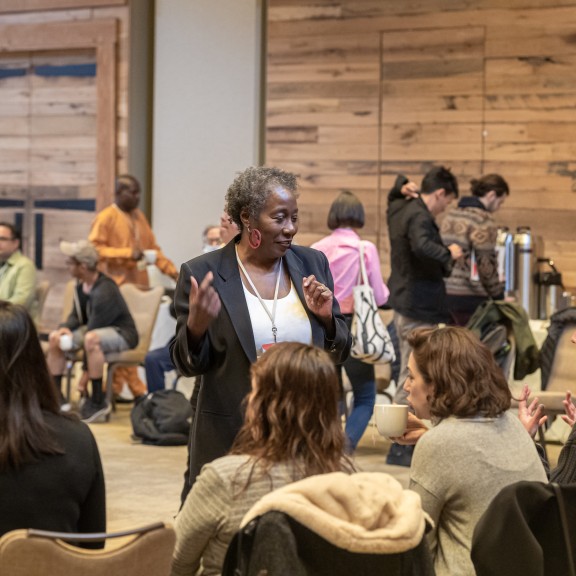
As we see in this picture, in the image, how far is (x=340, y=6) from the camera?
9125 millimetres

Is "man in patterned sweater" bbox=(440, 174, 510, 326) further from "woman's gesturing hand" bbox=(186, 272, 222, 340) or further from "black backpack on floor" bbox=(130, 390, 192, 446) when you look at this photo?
"woman's gesturing hand" bbox=(186, 272, 222, 340)

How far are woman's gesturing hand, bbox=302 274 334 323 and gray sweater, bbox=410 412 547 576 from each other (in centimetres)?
47

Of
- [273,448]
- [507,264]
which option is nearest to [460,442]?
[273,448]

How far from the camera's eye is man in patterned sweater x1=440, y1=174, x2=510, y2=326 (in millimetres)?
6328

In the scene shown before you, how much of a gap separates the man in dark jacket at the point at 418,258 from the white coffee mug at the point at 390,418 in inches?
121

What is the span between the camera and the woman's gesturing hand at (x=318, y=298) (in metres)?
2.93

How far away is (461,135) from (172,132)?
105 inches

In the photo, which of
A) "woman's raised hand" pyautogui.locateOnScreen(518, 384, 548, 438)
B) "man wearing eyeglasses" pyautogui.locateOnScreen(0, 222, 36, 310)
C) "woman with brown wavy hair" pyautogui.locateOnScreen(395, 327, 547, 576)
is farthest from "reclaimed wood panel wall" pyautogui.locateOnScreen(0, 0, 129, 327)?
"woman with brown wavy hair" pyautogui.locateOnScreen(395, 327, 547, 576)

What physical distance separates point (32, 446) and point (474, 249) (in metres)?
4.39

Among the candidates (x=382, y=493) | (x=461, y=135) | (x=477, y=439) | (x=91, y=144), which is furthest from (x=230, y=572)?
(x=91, y=144)

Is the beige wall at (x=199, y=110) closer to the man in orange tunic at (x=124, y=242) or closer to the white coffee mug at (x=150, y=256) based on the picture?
the man in orange tunic at (x=124, y=242)

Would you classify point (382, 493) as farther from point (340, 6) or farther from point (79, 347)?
point (340, 6)

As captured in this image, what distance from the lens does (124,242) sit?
8.29 metres

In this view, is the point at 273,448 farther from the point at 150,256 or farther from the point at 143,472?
the point at 150,256
